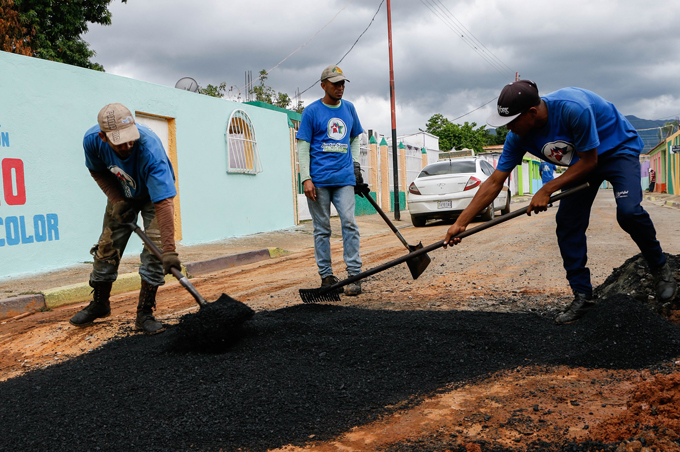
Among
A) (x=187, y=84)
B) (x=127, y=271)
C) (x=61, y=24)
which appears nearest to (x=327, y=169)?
(x=127, y=271)

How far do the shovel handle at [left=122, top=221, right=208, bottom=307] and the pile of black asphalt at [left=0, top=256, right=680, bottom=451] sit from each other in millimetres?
326

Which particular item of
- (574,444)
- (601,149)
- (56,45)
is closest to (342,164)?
(601,149)

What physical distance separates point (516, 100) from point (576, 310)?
4.74 ft

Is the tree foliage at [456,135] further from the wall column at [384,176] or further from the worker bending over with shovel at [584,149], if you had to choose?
the worker bending over with shovel at [584,149]

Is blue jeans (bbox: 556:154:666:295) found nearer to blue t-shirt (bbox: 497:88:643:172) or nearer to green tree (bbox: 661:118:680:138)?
blue t-shirt (bbox: 497:88:643:172)

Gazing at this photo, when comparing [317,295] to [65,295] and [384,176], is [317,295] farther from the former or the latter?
[384,176]

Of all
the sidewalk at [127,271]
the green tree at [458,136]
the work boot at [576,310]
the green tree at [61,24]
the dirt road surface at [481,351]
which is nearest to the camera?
the dirt road surface at [481,351]

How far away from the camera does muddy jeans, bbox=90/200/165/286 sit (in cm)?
391

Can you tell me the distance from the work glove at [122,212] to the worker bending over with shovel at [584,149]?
2641 mm

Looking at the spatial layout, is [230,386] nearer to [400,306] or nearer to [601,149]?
[400,306]

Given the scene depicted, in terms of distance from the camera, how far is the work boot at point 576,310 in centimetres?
347

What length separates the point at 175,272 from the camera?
3.36m

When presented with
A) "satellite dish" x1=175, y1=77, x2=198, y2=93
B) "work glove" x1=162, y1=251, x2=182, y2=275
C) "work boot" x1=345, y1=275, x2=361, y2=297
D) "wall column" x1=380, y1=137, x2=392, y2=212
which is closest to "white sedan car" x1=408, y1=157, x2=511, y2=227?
"satellite dish" x1=175, y1=77, x2=198, y2=93

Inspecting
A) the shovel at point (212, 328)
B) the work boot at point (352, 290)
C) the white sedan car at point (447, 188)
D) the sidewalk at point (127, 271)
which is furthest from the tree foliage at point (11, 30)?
the shovel at point (212, 328)
